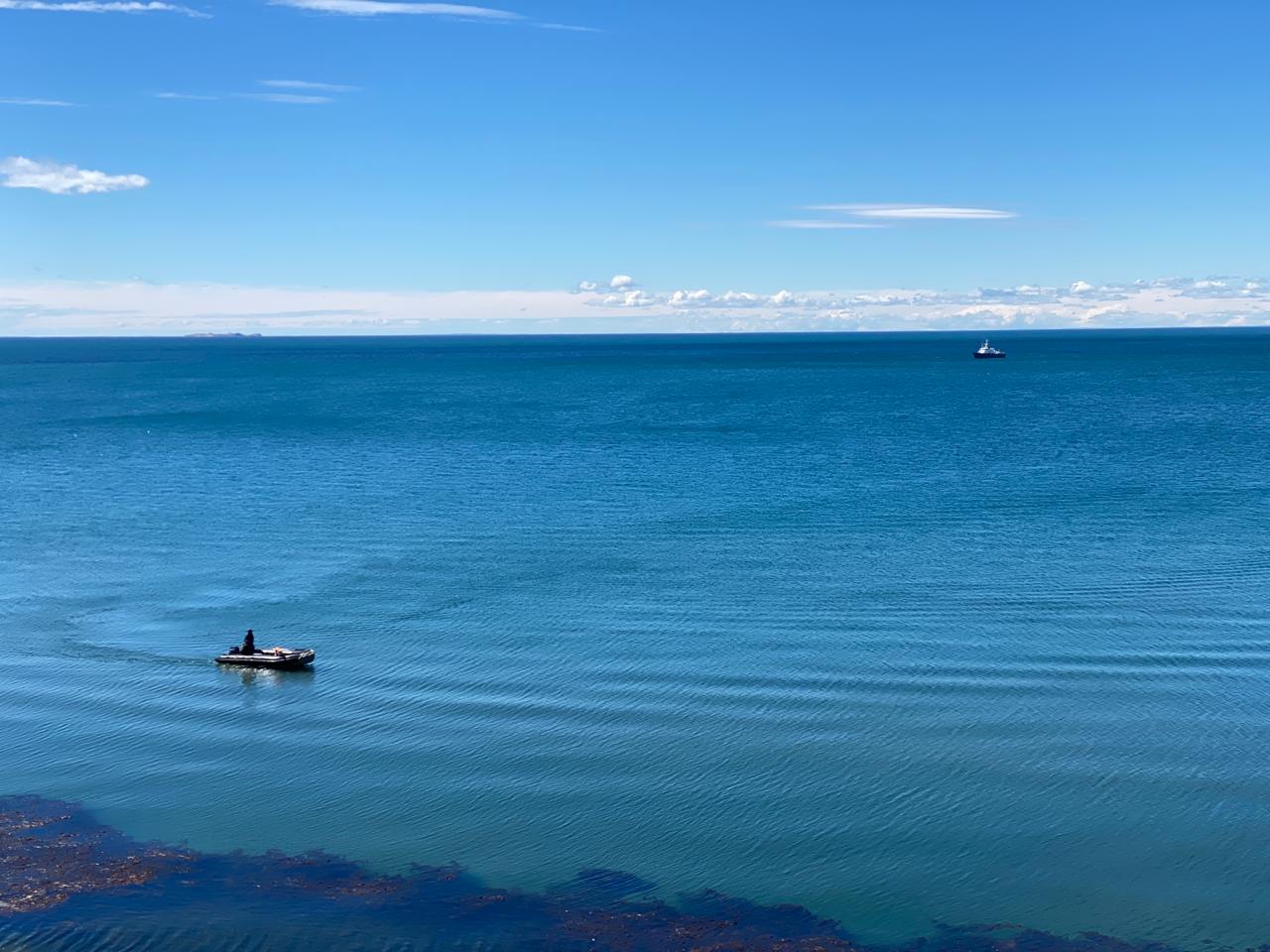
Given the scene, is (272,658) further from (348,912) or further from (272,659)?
(348,912)

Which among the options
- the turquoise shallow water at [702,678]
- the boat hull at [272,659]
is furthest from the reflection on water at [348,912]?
the boat hull at [272,659]

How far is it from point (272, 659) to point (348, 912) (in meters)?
16.9

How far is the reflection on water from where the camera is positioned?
25547 millimetres

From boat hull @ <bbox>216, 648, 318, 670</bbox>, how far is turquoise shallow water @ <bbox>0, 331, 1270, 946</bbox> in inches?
19.1

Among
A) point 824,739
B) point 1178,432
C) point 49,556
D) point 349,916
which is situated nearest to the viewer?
point 349,916

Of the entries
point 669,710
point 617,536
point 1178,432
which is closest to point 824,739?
point 669,710

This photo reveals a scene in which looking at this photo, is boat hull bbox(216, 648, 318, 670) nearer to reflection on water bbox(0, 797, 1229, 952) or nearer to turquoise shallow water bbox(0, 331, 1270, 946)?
turquoise shallow water bbox(0, 331, 1270, 946)

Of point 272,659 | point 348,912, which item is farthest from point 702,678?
point 348,912

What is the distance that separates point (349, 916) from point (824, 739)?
1455 cm

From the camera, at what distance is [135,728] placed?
3769 cm

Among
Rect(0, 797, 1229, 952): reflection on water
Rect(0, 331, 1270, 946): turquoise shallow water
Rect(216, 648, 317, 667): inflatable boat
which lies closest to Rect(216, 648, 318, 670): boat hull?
Rect(216, 648, 317, 667): inflatable boat

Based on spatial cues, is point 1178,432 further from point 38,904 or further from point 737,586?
point 38,904

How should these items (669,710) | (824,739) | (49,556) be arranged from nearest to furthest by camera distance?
(824,739) → (669,710) → (49,556)

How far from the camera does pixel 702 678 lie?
41.2 meters
